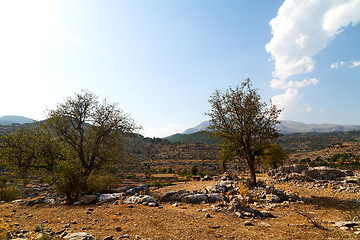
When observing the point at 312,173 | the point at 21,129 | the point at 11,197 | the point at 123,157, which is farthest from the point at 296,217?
the point at 11,197

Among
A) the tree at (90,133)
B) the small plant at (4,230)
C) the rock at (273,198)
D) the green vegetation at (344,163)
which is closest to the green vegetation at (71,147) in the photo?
the tree at (90,133)

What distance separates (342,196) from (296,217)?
868 centimetres

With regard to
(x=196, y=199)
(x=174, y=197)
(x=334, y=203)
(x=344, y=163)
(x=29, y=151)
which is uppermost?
(x=29, y=151)

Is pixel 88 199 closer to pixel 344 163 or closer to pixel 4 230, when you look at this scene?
pixel 4 230

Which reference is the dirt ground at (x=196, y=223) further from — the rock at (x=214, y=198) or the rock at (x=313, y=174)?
the rock at (x=313, y=174)

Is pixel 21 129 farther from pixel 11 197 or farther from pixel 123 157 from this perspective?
pixel 123 157

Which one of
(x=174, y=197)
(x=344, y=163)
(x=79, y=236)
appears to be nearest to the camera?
(x=79, y=236)

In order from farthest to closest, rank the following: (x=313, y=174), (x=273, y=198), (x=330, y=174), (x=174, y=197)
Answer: (x=313, y=174), (x=330, y=174), (x=174, y=197), (x=273, y=198)

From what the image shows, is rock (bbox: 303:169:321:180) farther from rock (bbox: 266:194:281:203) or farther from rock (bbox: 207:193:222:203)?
rock (bbox: 207:193:222:203)

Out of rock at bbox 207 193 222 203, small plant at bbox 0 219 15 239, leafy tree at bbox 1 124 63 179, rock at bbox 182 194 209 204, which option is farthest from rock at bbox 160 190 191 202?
leafy tree at bbox 1 124 63 179

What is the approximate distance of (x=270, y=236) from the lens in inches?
269

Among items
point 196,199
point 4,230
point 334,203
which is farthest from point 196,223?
point 334,203

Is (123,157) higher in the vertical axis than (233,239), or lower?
higher

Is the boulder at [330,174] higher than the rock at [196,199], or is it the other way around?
the rock at [196,199]
